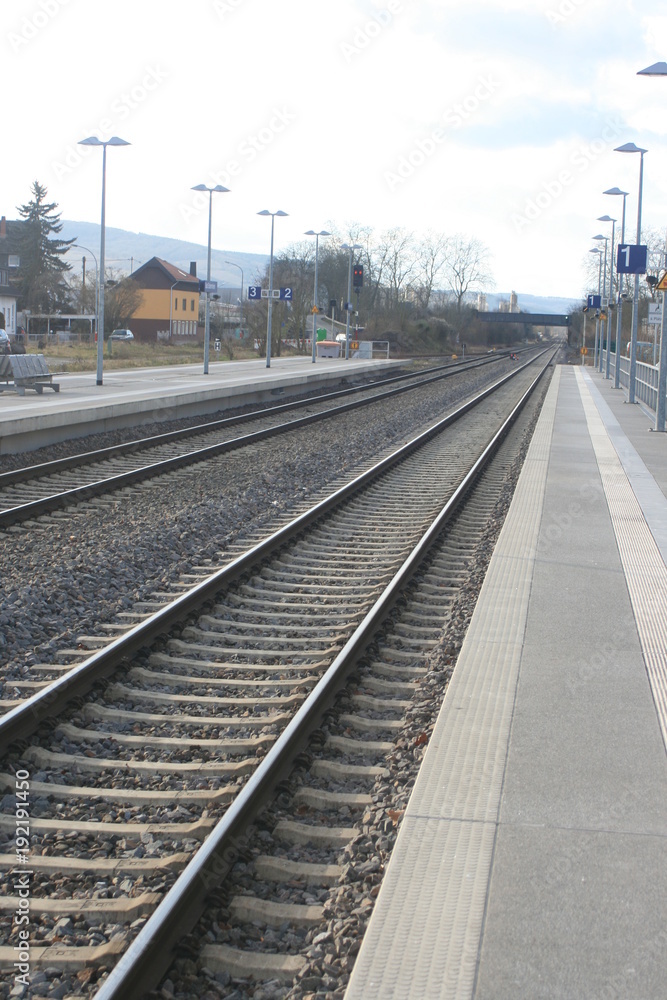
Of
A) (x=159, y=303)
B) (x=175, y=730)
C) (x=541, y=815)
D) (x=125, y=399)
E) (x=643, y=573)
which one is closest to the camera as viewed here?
(x=541, y=815)

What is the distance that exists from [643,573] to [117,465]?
29.1ft

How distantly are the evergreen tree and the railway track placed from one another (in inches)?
3284

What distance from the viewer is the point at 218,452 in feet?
54.6

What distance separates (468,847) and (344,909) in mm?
536

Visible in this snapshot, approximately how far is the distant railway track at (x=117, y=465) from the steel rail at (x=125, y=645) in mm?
2815

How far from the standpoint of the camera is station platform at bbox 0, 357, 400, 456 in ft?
57.2

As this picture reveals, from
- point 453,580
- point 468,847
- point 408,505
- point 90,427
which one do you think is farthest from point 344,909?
point 90,427

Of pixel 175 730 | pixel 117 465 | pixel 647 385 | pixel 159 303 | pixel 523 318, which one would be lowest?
pixel 175 730

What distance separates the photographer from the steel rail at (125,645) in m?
5.17

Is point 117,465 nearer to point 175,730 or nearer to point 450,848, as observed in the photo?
point 175,730

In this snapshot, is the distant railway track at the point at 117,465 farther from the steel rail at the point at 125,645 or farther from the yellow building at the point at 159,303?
the yellow building at the point at 159,303

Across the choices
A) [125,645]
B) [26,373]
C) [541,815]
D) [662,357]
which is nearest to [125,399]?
[26,373]

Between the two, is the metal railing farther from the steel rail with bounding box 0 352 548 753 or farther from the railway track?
the railway track

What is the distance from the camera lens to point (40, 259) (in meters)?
95.9
